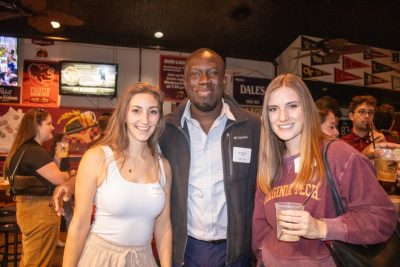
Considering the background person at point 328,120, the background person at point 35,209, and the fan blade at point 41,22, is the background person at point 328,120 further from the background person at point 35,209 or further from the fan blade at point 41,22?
the fan blade at point 41,22

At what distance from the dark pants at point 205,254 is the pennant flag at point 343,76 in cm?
769

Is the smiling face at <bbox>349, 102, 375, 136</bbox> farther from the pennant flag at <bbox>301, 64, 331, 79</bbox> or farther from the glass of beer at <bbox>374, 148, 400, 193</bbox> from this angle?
the pennant flag at <bbox>301, 64, 331, 79</bbox>

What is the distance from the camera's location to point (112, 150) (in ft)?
6.85

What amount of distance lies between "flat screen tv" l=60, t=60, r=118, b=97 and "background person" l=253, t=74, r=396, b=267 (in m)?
6.50

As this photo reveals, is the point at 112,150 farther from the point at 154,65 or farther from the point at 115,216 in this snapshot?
the point at 154,65

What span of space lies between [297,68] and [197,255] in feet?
23.2

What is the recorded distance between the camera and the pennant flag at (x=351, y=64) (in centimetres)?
896

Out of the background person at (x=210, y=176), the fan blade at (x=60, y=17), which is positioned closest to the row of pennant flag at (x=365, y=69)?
the fan blade at (x=60, y=17)

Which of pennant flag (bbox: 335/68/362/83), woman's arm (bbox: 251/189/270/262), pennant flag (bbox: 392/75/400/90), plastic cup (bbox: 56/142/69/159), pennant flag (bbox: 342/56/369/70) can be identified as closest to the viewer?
woman's arm (bbox: 251/189/270/262)

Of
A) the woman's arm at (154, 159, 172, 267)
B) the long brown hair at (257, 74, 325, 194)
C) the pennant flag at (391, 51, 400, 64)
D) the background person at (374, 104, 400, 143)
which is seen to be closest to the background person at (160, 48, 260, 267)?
the woman's arm at (154, 159, 172, 267)

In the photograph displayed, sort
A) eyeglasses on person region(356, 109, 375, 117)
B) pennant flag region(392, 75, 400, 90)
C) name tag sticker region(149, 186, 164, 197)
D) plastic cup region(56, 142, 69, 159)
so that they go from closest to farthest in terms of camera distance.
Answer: name tag sticker region(149, 186, 164, 197), eyeglasses on person region(356, 109, 375, 117), plastic cup region(56, 142, 69, 159), pennant flag region(392, 75, 400, 90)

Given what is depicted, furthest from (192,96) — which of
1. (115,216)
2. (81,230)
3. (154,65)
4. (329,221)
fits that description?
(154,65)

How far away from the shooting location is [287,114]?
1674 millimetres

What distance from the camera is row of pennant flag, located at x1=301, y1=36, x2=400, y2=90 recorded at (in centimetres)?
864
